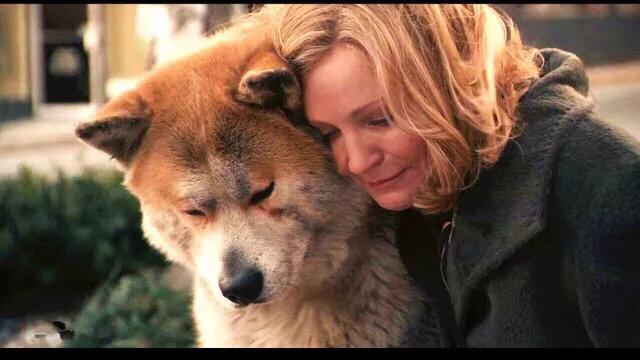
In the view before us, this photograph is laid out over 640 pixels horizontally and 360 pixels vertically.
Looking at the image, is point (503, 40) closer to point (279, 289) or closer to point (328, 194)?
point (328, 194)

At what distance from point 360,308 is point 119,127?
0.81m

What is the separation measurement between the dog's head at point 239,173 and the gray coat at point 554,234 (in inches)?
14.6

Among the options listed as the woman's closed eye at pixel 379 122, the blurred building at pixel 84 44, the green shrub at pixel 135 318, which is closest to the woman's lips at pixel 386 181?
the woman's closed eye at pixel 379 122

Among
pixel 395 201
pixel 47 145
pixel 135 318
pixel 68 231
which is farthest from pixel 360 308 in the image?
pixel 47 145

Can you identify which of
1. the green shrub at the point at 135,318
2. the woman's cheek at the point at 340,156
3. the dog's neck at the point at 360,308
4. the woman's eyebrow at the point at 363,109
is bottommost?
the green shrub at the point at 135,318

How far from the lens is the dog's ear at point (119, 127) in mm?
1967

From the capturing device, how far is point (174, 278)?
140 inches

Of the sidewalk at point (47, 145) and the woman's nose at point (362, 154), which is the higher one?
the woman's nose at point (362, 154)

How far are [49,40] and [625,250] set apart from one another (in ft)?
11.5

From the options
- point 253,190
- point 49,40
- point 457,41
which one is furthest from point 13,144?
point 457,41

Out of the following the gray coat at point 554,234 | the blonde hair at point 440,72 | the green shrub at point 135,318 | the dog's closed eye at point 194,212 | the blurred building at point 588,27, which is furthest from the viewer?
the green shrub at point 135,318

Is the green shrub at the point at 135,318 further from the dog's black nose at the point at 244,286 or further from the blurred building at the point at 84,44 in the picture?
the dog's black nose at the point at 244,286

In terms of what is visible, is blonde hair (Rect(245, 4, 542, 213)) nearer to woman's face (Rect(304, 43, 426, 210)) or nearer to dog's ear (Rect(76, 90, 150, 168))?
woman's face (Rect(304, 43, 426, 210))

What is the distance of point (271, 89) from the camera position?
191 centimetres
